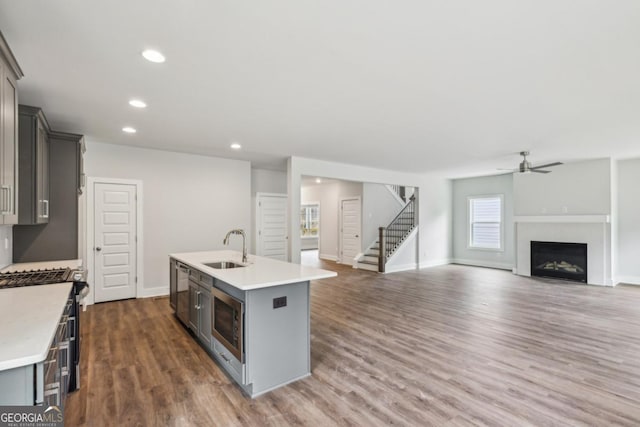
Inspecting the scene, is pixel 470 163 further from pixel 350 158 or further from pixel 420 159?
pixel 350 158

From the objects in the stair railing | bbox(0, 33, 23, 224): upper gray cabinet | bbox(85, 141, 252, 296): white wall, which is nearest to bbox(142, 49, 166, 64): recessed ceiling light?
bbox(0, 33, 23, 224): upper gray cabinet

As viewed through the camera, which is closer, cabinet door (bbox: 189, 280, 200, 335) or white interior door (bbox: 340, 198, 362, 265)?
cabinet door (bbox: 189, 280, 200, 335)

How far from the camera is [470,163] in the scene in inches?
273

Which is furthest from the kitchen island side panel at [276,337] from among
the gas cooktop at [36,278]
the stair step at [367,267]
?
the stair step at [367,267]

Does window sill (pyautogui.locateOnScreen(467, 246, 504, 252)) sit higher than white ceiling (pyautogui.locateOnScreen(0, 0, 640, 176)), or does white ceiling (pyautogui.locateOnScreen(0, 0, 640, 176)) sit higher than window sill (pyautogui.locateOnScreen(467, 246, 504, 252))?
white ceiling (pyautogui.locateOnScreen(0, 0, 640, 176))

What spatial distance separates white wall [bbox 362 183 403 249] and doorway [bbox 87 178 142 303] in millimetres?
5952

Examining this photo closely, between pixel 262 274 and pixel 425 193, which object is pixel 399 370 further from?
pixel 425 193

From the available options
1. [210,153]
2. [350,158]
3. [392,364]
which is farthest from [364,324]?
[210,153]

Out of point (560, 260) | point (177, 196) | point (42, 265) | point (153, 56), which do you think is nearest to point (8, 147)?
point (153, 56)

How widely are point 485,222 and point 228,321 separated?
8.57 metres

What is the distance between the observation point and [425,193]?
9016 millimetres

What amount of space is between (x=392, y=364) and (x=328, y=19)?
3044mm

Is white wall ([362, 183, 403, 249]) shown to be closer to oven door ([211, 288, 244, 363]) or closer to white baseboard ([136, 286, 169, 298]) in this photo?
white baseboard ([136, 286, 169, 298])

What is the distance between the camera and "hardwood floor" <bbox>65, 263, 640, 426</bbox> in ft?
7.68
